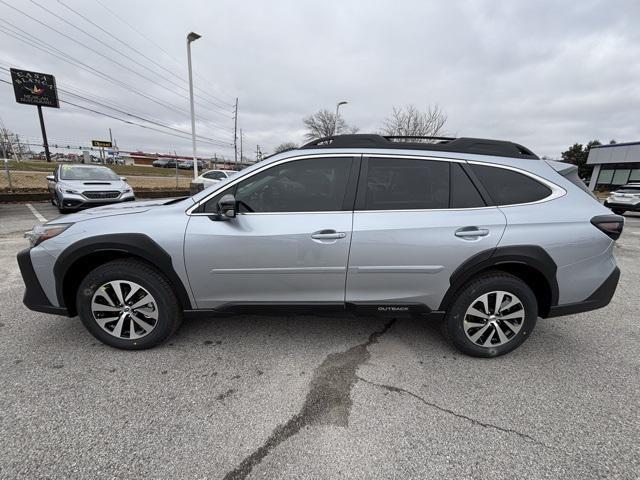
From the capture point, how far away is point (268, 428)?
1.96 m

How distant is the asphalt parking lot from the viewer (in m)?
1.74

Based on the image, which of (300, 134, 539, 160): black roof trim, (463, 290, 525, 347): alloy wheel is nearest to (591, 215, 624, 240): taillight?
(300, 134, 539, 160): black roof trim

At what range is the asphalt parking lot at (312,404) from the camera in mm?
1740

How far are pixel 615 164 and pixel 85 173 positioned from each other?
40.6 meters

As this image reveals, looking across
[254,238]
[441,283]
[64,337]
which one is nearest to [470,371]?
[441,283]

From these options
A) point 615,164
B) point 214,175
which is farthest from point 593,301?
point 615,164

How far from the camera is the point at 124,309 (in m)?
2.56

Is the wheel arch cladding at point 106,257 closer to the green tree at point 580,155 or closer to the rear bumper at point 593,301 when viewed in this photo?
the rear bumper at point 593,301

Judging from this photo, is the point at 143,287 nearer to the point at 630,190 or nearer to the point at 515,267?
the point at 515,267

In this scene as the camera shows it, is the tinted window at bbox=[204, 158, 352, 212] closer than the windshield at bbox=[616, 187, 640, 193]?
Yes

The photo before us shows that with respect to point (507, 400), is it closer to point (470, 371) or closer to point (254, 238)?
point (470, 371)

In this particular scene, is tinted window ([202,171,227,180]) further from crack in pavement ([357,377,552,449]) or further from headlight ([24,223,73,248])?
crack in pavement ([357,377,552,449])

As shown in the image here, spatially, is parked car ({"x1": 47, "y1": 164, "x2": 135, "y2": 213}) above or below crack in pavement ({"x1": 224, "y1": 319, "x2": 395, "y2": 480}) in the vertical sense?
above

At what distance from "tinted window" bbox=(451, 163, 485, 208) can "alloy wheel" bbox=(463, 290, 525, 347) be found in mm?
735
